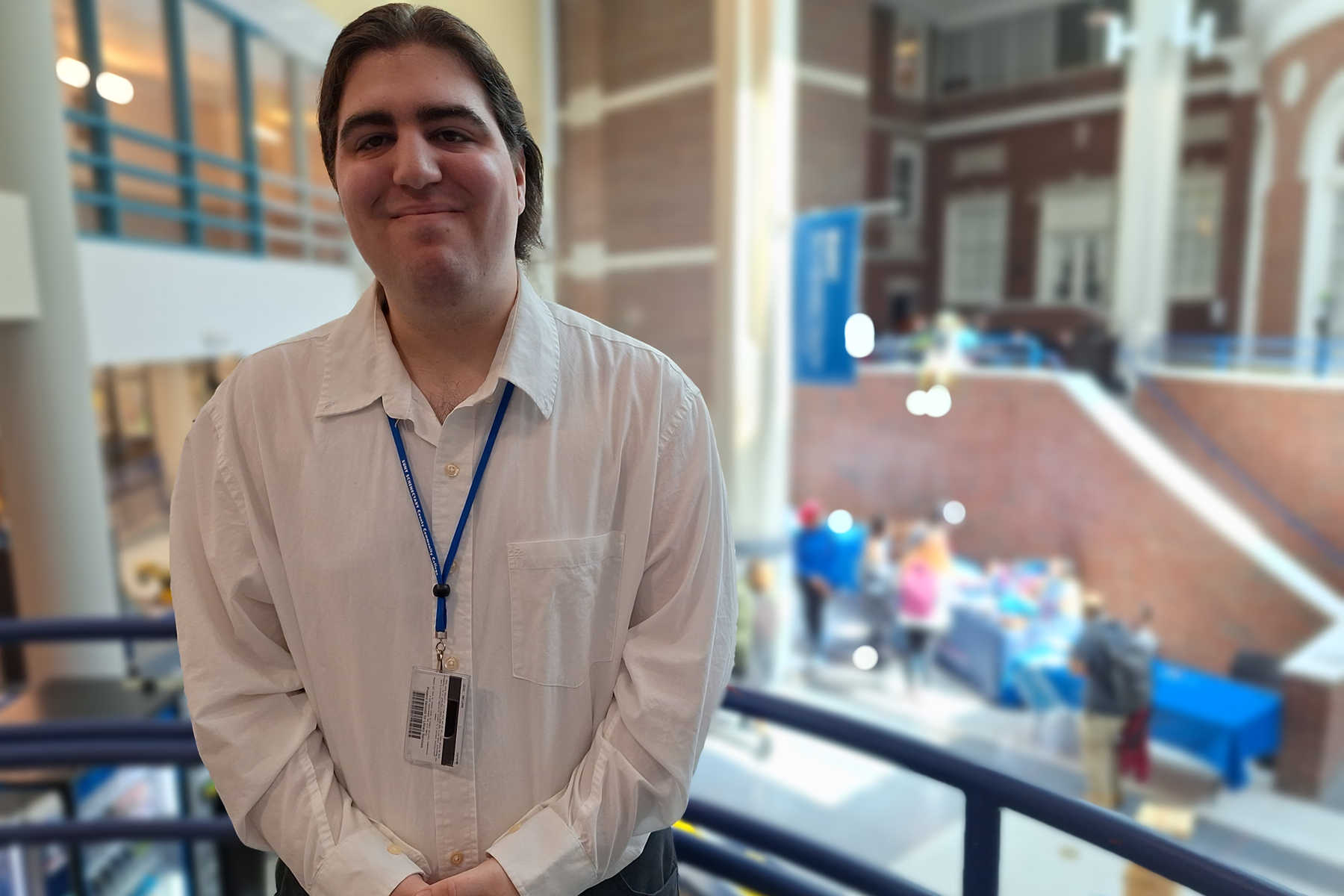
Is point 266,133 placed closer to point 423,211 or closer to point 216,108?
point 216,108

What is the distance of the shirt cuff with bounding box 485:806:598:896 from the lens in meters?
1.00

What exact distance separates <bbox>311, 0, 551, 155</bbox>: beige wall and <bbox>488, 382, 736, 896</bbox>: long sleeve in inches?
24.4

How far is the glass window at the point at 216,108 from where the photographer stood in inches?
199

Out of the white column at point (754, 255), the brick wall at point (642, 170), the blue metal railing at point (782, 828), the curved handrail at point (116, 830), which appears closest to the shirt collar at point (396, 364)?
the blue metal railing at point (782, 828)

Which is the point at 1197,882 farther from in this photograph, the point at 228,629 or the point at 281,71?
the point at 281,71

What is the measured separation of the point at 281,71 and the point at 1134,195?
11.6 m

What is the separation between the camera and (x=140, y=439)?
31.3 feet

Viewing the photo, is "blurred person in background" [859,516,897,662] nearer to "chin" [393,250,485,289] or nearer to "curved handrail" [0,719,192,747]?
"curved handrail" [0,719,192,747]

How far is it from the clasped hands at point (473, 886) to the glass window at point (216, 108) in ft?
16.0

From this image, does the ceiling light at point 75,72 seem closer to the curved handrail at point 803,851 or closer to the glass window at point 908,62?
the curved handrail at point 803,851

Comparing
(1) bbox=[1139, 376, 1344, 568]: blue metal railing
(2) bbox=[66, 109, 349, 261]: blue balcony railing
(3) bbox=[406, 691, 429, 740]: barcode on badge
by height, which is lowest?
(1) bbox=[1139, 376, 1344, 568]: blue metal railing

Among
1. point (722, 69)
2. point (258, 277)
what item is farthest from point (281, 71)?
point (722, 69)

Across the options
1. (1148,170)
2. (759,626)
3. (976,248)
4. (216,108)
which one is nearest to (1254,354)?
(1148,170)

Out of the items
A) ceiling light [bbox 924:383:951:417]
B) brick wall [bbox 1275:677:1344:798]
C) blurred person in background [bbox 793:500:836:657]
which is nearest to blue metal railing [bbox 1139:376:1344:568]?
ceiling light [bbox 924:383:951:417]
